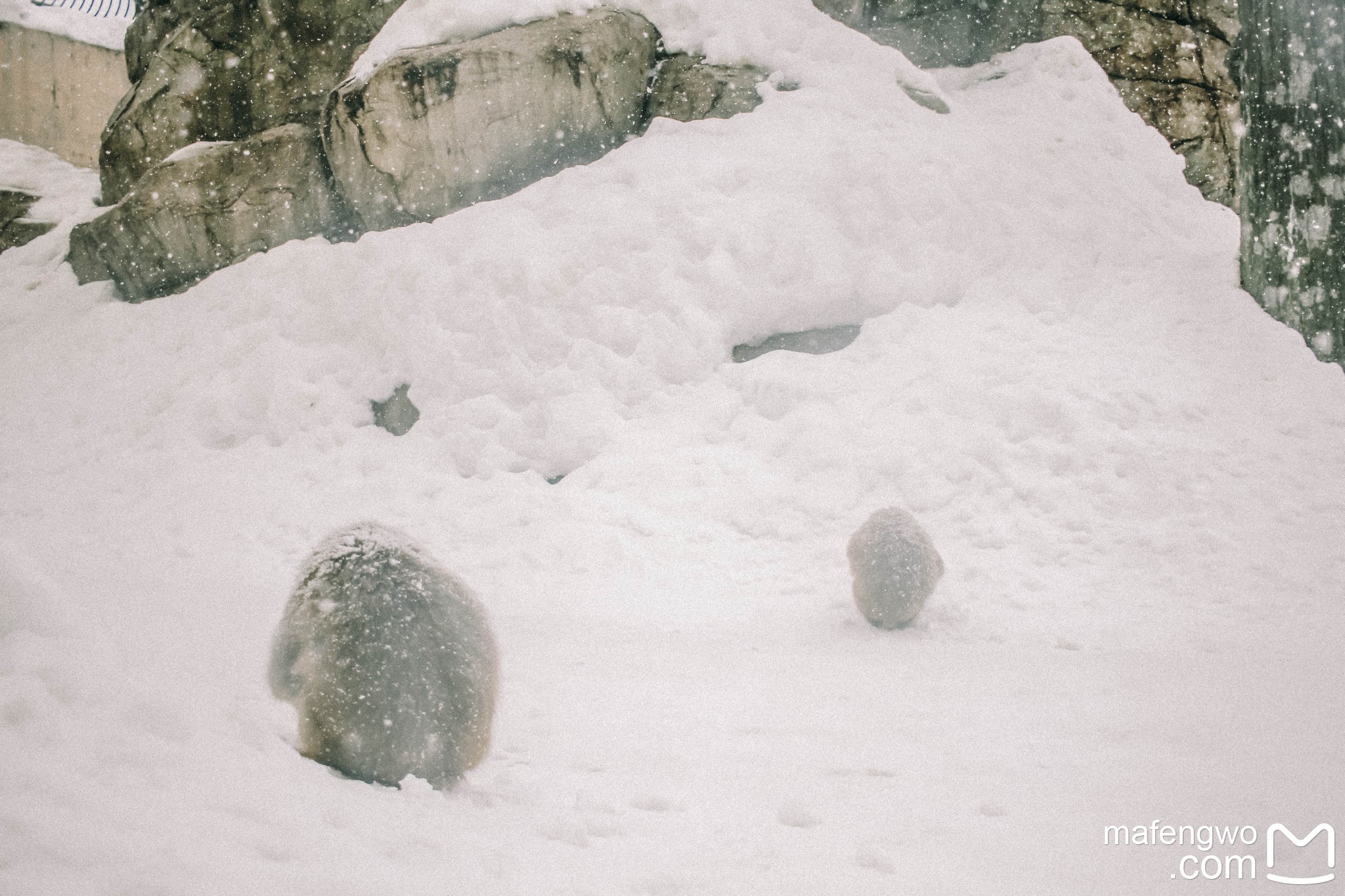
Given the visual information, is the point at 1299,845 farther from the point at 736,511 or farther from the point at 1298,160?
the point at 1298,160

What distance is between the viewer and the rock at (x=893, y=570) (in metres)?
3.53

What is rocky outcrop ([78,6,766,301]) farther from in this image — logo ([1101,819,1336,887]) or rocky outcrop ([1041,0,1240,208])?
logo ([1101,819,1336,887])

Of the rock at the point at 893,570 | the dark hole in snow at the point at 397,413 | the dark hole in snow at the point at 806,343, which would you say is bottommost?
the dark hole in snow at the point at 397,413

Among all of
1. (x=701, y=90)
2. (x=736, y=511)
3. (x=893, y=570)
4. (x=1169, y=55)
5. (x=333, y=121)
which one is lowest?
(x=736, y=511)

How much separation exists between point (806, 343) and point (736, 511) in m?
1.82

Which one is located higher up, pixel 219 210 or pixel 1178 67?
pixel 1178 67

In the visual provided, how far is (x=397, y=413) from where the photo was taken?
6.00m

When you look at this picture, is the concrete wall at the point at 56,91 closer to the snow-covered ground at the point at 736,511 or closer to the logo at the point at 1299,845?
the snow-covered ground at the point at 736,511

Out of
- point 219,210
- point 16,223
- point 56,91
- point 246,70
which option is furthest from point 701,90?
point 56,91

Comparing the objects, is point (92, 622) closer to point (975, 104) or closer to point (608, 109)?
point (608, 109)

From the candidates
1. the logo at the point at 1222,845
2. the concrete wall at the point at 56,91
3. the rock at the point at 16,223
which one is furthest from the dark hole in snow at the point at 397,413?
the concrete wall at the point at 56,91

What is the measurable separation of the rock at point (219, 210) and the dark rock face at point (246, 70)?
3.37ft

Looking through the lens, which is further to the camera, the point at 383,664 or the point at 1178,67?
the point at 1178,67

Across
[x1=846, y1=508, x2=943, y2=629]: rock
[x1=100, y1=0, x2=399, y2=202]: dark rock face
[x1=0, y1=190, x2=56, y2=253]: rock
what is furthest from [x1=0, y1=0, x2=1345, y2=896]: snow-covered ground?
[x1=100, y1=0, x2=399, y2=202]: dark rock face
